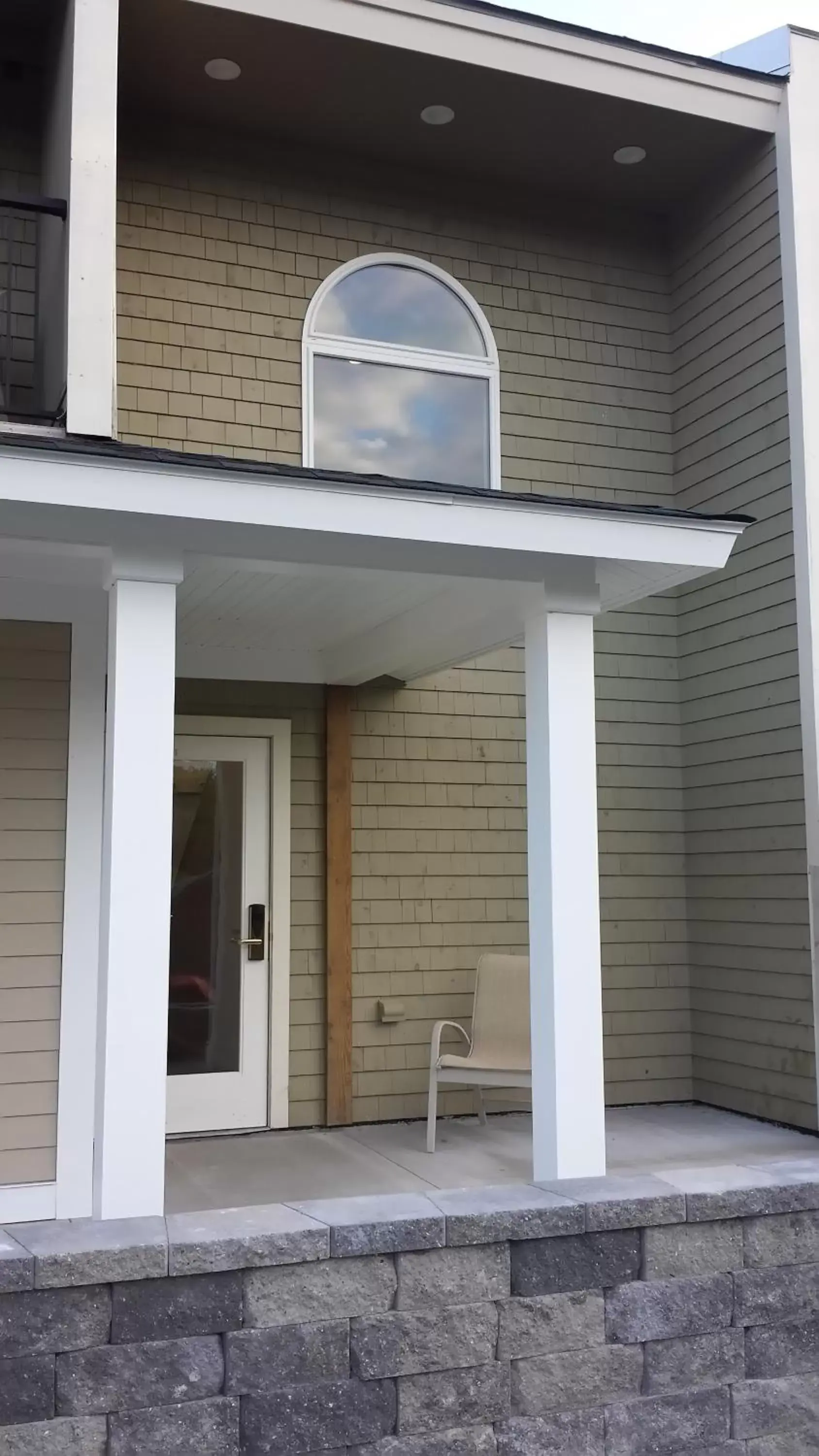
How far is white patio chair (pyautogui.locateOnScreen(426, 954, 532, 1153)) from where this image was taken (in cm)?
493

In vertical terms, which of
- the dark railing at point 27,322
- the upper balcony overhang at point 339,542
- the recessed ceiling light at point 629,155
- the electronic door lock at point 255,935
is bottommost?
the electronic door lock at point 255,935

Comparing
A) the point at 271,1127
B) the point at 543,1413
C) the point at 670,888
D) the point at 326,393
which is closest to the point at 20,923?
the point at 271,1127

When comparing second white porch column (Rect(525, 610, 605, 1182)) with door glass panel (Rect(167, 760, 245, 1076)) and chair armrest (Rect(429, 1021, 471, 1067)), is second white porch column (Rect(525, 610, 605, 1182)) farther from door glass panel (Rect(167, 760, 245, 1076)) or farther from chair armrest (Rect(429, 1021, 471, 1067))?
door glass panel (Rect(167, 760, 245, 1076))

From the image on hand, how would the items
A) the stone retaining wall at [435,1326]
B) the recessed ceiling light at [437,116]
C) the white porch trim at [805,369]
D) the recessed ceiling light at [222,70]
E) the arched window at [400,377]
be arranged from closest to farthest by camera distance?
1. the stone retaining wall at [435,1326]
2. the recessed ceiling light at [222,70]
3. the white porch trim at [805,369]
4. the recessed ceiling light at [437,116]
5. the arched window at [400,377]

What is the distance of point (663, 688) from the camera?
20.1 ft

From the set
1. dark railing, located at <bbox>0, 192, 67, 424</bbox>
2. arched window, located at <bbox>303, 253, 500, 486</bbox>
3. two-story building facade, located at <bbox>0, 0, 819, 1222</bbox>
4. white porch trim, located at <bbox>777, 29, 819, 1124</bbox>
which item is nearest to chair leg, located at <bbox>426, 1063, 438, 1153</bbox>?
two-story building facade, located at <bbox>0, 0, 819, 1222</bbox>

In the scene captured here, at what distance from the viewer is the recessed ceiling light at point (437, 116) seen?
17.7 ft

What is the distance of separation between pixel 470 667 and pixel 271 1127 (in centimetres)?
225

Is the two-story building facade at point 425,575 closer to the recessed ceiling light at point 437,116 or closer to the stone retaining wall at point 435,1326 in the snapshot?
the recessed ceiling light at point 437,116

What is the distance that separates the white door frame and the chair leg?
0.68m

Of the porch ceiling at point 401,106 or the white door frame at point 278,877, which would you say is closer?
the porch ceiling at point 401,106

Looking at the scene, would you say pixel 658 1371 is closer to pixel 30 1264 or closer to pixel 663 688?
pixel 30 1264

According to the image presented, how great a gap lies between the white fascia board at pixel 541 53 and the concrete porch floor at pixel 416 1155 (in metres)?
4.42

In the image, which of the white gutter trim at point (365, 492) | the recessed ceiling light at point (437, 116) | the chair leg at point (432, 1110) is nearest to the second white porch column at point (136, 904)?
the white gutter trim at point (365, 492)
